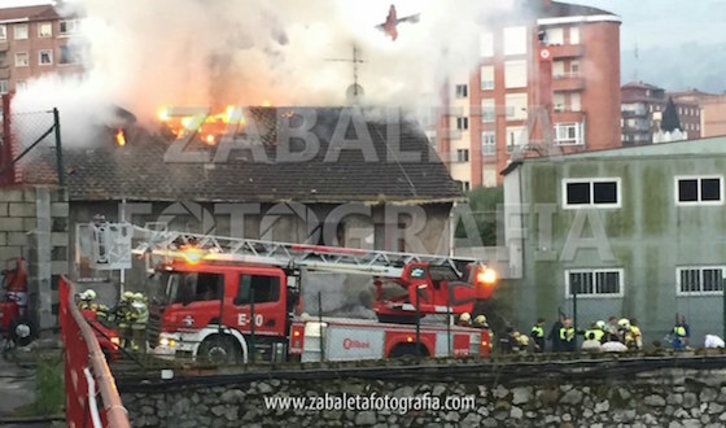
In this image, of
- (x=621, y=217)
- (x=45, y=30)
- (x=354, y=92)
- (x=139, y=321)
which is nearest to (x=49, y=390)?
(x=139, y=321)

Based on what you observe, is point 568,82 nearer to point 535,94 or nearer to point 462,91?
point 535,94

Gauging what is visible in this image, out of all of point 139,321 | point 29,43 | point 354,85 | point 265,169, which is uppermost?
point 29,43

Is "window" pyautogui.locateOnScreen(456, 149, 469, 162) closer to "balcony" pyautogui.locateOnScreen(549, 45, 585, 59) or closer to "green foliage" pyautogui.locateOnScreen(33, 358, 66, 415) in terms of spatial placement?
"balcony" pyautogui.locateOnScreen(549, 45, 585, 59)

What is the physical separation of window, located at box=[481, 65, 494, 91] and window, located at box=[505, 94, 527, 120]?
4.04 feet

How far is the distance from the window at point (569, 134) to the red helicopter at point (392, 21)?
94.4 feet

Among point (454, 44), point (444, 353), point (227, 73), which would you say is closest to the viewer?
point (444, 353)

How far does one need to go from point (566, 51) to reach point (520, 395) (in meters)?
49.7

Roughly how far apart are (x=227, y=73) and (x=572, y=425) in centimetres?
1844

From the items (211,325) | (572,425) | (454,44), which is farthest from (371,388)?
(454,44)

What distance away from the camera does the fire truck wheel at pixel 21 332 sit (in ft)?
54.4

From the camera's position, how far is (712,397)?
42.7 ft

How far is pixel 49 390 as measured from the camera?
11305 millimetres

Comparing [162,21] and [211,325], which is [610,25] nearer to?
[162,21]

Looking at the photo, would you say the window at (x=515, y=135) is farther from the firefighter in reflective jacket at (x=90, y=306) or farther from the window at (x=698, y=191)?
the firefighter in reflective jacket at (x=90, y=306)
